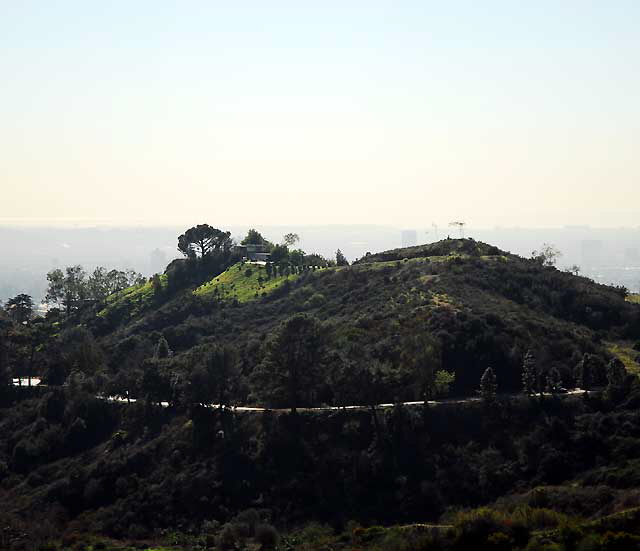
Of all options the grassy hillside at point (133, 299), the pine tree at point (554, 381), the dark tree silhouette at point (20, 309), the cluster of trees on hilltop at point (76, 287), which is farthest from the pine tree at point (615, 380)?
the cluster of trees on hilltop at point (76, 287)

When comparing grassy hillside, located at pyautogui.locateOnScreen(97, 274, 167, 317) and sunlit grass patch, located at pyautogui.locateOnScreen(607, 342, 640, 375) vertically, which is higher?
grassy hillside, located at pyautogui.locateOnScreen(97, 274, 167, 317)

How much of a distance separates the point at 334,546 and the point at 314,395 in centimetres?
2601

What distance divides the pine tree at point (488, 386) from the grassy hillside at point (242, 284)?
6178 centimetres

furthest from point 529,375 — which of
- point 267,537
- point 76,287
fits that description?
point 76,287

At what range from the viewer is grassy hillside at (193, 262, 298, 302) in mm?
132875

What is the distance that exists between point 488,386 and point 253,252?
9314 cm

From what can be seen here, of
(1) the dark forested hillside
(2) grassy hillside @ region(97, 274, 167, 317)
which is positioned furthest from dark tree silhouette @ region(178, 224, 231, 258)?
(1) the dark forested hillside

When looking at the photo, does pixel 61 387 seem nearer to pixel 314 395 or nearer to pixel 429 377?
pixel 314 395

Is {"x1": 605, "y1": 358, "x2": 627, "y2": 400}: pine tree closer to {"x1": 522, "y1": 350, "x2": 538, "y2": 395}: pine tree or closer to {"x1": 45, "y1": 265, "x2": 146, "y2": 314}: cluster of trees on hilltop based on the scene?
{"x1": 522, "y1": 350, "x2": 538, "y2": 395}: pine tree

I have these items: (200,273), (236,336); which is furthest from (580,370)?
(200,273)

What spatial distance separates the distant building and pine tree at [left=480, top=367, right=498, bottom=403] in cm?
8526

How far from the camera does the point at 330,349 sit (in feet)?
286

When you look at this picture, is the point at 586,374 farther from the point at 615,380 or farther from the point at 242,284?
the point at 242,284

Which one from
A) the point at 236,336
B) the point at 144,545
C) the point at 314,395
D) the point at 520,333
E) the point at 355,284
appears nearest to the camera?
the point at 144,545
